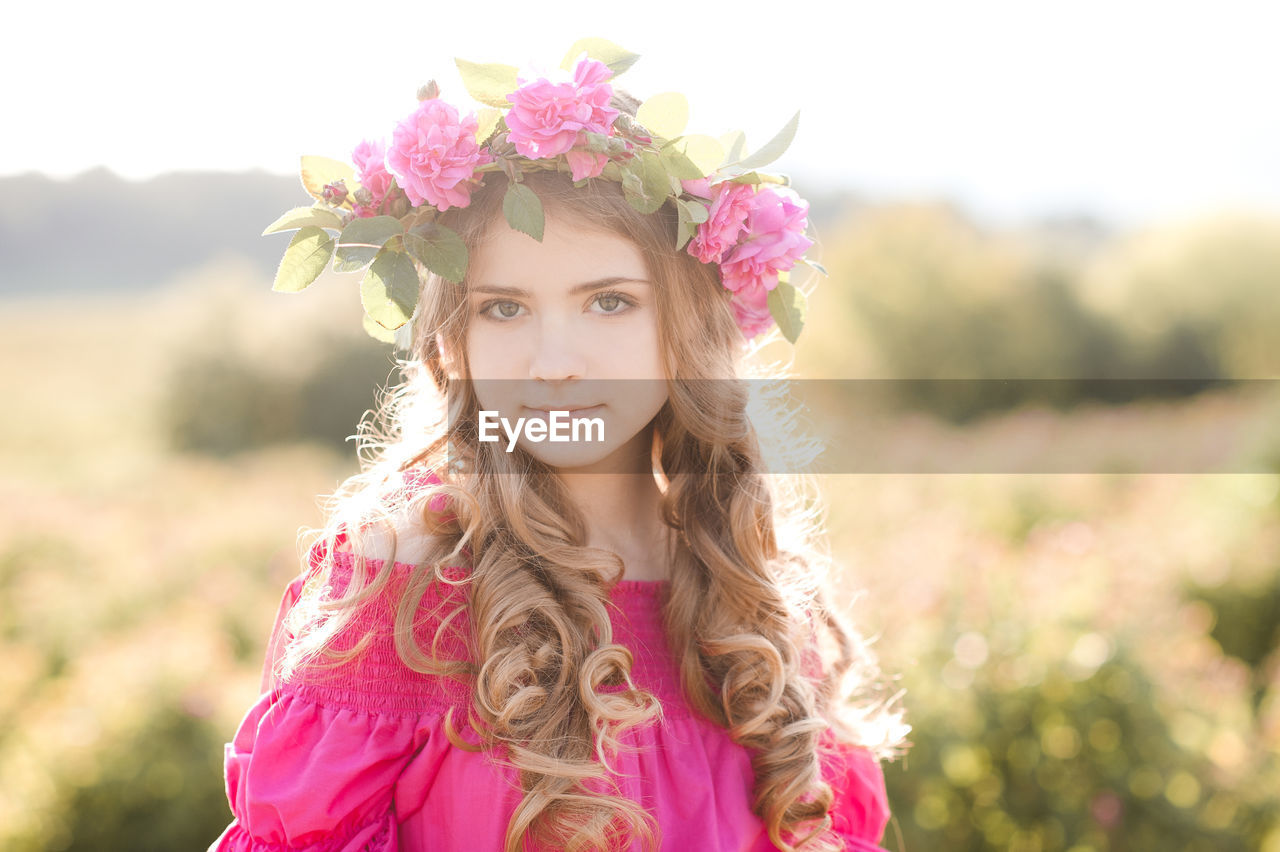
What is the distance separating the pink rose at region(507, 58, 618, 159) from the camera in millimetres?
1485

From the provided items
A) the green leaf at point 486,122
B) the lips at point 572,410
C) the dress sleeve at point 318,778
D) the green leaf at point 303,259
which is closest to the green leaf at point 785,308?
the lips at point 572,410

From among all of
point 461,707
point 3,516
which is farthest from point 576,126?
point 3,516

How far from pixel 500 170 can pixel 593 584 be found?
2.34 feet

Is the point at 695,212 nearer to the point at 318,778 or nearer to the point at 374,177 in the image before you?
the point at 374,177

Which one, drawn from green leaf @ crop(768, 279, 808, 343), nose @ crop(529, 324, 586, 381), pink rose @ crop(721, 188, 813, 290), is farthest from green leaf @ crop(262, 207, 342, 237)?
green leaf @ crop(768, 279, 808, 343)

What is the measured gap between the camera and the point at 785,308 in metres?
1.83

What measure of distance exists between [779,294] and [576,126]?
54 centimetres

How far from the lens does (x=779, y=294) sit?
1.83 m

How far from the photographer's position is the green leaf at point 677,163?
161 centimetres

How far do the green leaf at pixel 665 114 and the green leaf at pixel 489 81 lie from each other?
8.5 inches

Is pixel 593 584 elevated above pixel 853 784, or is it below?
above

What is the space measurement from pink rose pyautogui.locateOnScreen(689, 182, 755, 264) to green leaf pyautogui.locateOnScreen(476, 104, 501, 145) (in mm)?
384

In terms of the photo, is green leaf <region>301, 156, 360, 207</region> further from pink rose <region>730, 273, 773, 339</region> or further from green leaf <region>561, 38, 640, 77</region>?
pink rose <region>730, 273, 773, 339</region>

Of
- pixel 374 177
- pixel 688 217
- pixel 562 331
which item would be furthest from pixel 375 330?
pixel 688 217
